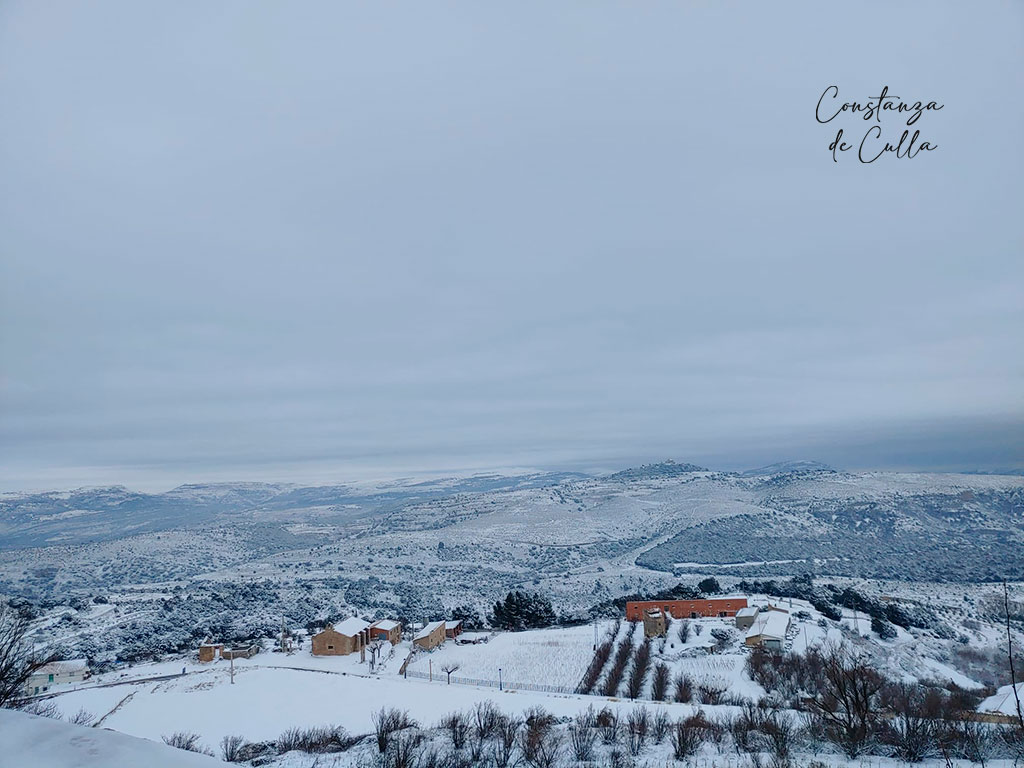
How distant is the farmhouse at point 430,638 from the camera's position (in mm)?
35469

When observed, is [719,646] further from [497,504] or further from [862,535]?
[497,504]

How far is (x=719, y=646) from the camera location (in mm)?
32125

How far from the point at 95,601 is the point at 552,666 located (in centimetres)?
4858

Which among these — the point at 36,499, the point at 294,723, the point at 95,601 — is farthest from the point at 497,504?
the point at 36,499

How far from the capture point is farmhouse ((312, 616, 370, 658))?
3338cm

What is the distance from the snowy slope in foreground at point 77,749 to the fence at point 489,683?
2509cm

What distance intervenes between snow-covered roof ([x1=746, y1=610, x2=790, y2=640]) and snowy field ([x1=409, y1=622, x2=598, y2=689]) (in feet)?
30.6

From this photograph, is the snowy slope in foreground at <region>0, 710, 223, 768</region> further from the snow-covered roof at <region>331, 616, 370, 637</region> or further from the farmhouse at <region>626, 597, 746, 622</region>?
the farmhouse at <region>626, 597, 746, 622</region>

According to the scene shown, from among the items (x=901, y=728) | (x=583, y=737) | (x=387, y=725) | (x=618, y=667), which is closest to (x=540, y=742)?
(x=583, y=737)

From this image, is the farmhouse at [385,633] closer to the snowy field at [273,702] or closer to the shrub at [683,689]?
the snowy field at [273,702]

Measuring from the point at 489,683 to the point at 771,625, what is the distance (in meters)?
17.9

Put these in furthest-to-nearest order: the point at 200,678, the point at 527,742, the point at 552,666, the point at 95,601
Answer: the point at 95,601
the point at 552,666
the point at 200,678
the point at 527,742

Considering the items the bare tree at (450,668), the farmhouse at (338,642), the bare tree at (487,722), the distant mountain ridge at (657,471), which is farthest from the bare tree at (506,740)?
the distant mountain ridge at (657,471)

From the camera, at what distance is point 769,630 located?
33.4m
